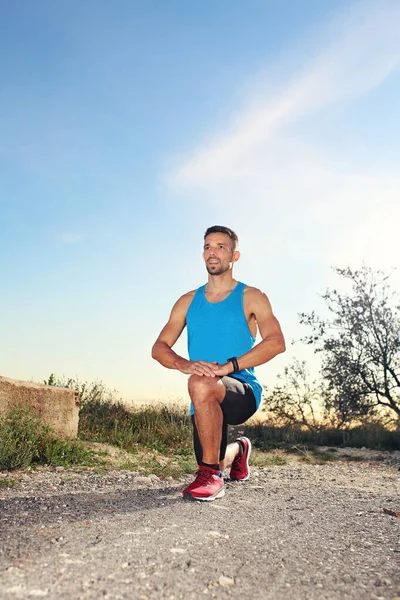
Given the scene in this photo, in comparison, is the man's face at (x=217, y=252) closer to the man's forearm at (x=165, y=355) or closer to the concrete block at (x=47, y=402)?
the man's forearm at (x=165, y=355)

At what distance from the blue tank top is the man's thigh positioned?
102mm

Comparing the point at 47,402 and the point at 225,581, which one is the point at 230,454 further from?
the point at 47,402

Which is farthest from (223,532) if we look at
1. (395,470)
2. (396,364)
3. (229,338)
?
(396,364)

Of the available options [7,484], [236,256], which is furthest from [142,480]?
[236,256]

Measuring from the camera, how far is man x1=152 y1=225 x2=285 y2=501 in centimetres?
492

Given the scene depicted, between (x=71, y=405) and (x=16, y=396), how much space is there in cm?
93

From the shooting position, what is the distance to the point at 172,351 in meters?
5.49

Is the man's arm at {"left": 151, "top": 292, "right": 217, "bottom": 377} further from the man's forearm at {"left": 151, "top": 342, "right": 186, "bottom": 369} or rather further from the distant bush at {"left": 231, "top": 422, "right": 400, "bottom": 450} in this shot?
the distant bush at {"left": 231, "top": 422, "right": 400, "bottom": 450}

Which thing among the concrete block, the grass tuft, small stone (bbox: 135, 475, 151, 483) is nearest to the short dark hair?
small stone (bbox: 135, 475, 151, 483)

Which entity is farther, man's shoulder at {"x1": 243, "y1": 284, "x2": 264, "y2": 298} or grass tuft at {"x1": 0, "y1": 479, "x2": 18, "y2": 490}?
grass tuft at {"x1": 0, "y1": 479, "x2": 18, "y2": 490}

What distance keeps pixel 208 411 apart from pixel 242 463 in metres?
1.50

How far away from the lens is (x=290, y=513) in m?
4.59

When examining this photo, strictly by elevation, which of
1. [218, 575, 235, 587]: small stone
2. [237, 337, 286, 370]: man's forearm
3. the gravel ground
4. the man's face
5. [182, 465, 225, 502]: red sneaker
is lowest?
[218, 575, 235, 587]: small stone

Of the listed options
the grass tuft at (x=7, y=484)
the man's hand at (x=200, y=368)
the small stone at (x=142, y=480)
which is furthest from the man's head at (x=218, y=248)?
the grass tuft at (x=7, y=484)
